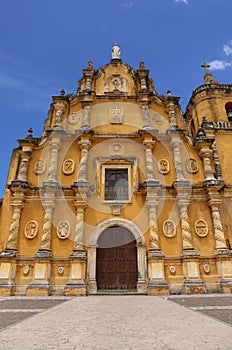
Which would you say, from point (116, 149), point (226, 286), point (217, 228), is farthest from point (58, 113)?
point (226, 286)

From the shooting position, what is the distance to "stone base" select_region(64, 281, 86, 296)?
10.6 meters

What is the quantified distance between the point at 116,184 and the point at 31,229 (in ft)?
15.1

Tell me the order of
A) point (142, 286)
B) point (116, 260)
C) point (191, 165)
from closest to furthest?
1. point (142, 286)
2. point (116, 260)
3. point (191, 165)

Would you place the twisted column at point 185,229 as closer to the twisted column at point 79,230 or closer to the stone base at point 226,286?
the stone base at point 226,286

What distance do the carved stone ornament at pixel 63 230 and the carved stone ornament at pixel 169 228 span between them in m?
4.46

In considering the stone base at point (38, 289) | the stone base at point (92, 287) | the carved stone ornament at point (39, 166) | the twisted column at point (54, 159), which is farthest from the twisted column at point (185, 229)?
the carved stone ornament at point (39, 166)

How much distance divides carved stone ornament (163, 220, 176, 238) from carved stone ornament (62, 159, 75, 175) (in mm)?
5375

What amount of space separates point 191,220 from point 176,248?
5.15 ft

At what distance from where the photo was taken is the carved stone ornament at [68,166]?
43.9 ft

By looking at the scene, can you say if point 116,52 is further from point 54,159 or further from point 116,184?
point 116,184

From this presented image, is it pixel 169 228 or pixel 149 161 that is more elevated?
pixel 149 161

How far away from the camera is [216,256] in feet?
37.8

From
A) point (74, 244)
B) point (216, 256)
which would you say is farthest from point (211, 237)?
point (74, 244)

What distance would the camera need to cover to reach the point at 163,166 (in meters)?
13.8
